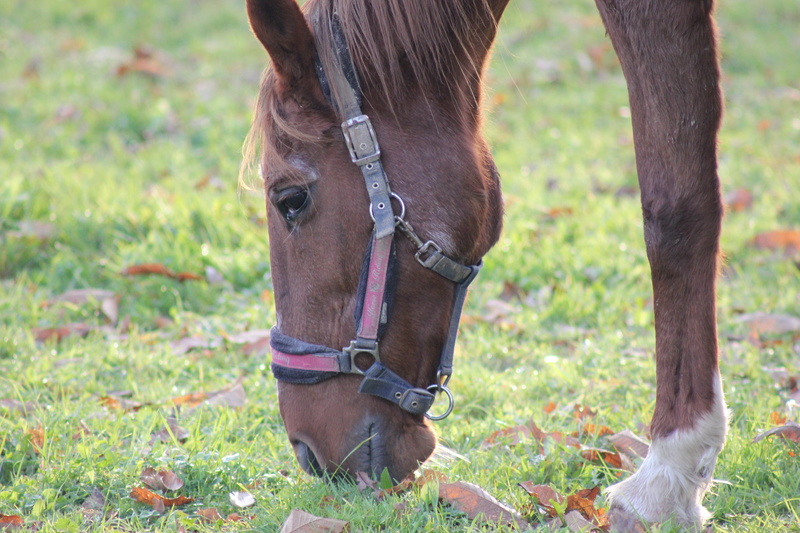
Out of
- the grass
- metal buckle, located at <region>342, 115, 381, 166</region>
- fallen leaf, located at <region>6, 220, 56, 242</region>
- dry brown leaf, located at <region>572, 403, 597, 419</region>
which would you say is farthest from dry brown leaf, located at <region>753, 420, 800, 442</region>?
fallen leaf, located at <region>6, 220, 56, 242</region>

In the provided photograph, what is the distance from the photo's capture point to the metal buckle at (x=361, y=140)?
7.38ft

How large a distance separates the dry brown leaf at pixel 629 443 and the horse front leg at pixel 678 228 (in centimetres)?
39

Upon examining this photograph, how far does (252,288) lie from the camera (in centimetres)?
433

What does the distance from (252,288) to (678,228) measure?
2.67 meters

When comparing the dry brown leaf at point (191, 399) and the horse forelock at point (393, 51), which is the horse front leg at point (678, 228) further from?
the dry brown leaf at point (191, 399)

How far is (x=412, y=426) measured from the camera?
2.35 m

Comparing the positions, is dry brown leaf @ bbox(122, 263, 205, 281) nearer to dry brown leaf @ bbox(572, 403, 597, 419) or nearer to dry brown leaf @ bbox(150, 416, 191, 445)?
dry brown leaf @ bbox(150, 416, 191, 445)

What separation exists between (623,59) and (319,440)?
1410 millimetres

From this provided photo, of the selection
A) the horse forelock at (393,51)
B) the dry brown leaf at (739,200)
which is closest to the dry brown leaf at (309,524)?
the horse forelock at (393,51)

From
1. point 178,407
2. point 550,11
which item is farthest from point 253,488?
point 550,11

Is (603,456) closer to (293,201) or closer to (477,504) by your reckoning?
(477,504)

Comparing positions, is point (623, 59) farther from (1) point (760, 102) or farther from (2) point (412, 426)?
(1) point (760, 102)

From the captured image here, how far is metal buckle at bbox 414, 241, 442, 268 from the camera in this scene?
2.27 meters

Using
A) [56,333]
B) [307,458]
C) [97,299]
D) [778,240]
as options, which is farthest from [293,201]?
[778,240]
